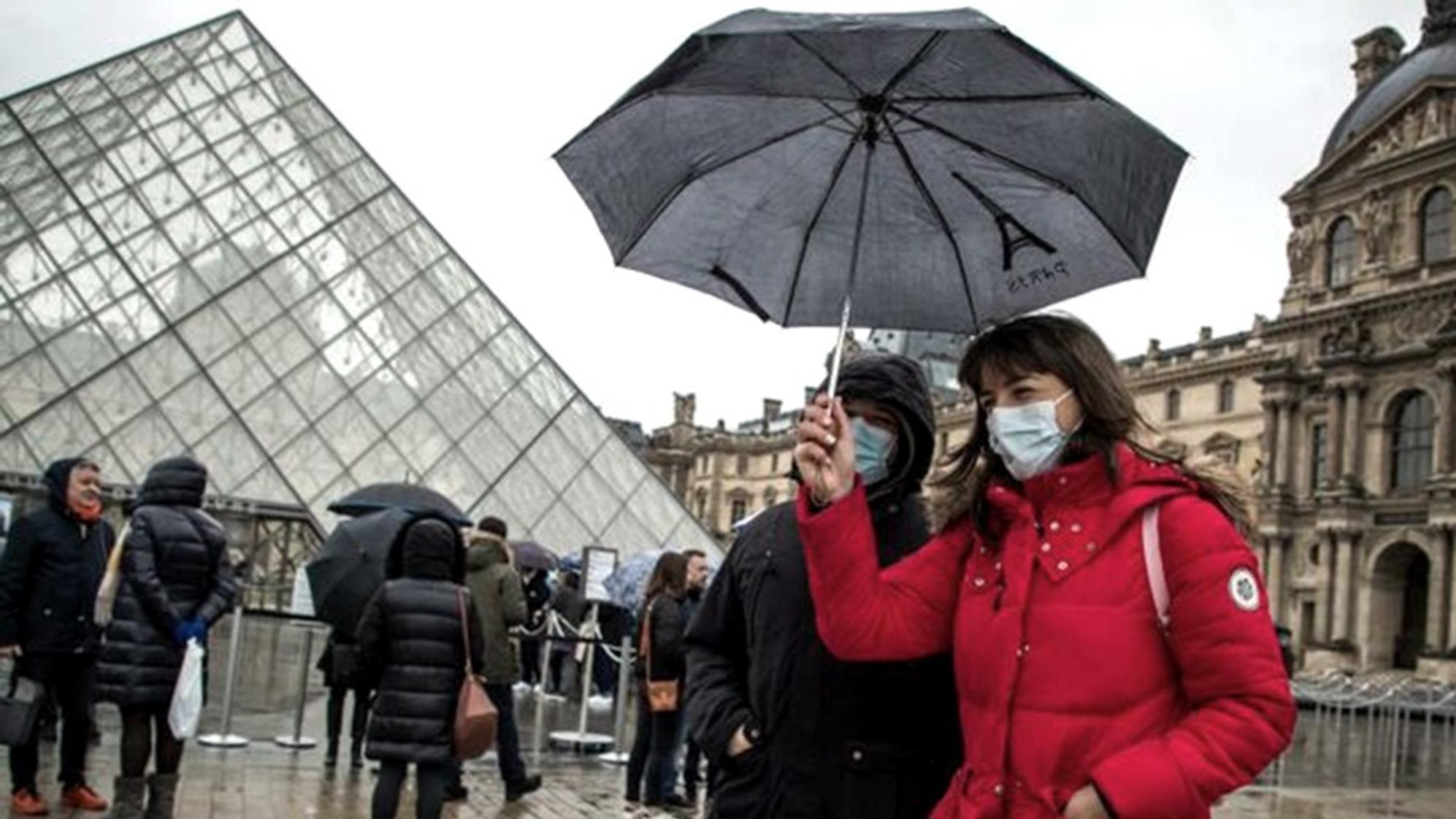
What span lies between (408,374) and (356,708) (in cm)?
1331

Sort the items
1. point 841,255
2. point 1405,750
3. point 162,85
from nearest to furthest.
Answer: point 841,255 < point 1405,750 < point 162,85

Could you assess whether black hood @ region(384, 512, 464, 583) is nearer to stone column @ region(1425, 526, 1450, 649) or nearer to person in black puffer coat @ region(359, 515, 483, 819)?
person in black puffer coat @ region(359, 515, 483, 819)

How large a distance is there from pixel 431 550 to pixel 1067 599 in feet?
13.5

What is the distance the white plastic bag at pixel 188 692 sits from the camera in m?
6.68

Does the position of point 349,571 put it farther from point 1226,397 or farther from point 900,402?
point 1226,397

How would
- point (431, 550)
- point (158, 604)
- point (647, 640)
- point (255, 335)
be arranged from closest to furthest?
1. point (431, 550)
2. point (158, 604)
3. point (647, 640)
4. point (255, 335)

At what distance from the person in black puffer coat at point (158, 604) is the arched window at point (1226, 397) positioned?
164 ft

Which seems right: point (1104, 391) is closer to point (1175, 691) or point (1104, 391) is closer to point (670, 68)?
point (1175, 691)

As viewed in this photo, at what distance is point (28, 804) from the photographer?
20.9 feet

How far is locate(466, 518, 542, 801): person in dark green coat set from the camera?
812cm

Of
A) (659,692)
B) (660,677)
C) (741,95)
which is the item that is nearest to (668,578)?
(660,677)

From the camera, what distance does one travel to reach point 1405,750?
67.6 feet

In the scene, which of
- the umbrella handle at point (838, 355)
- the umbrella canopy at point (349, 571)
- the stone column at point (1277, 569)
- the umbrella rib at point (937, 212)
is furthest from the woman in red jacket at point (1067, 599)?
the stone column at point (1277, 569)

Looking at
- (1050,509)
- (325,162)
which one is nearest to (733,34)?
(1050,509)
